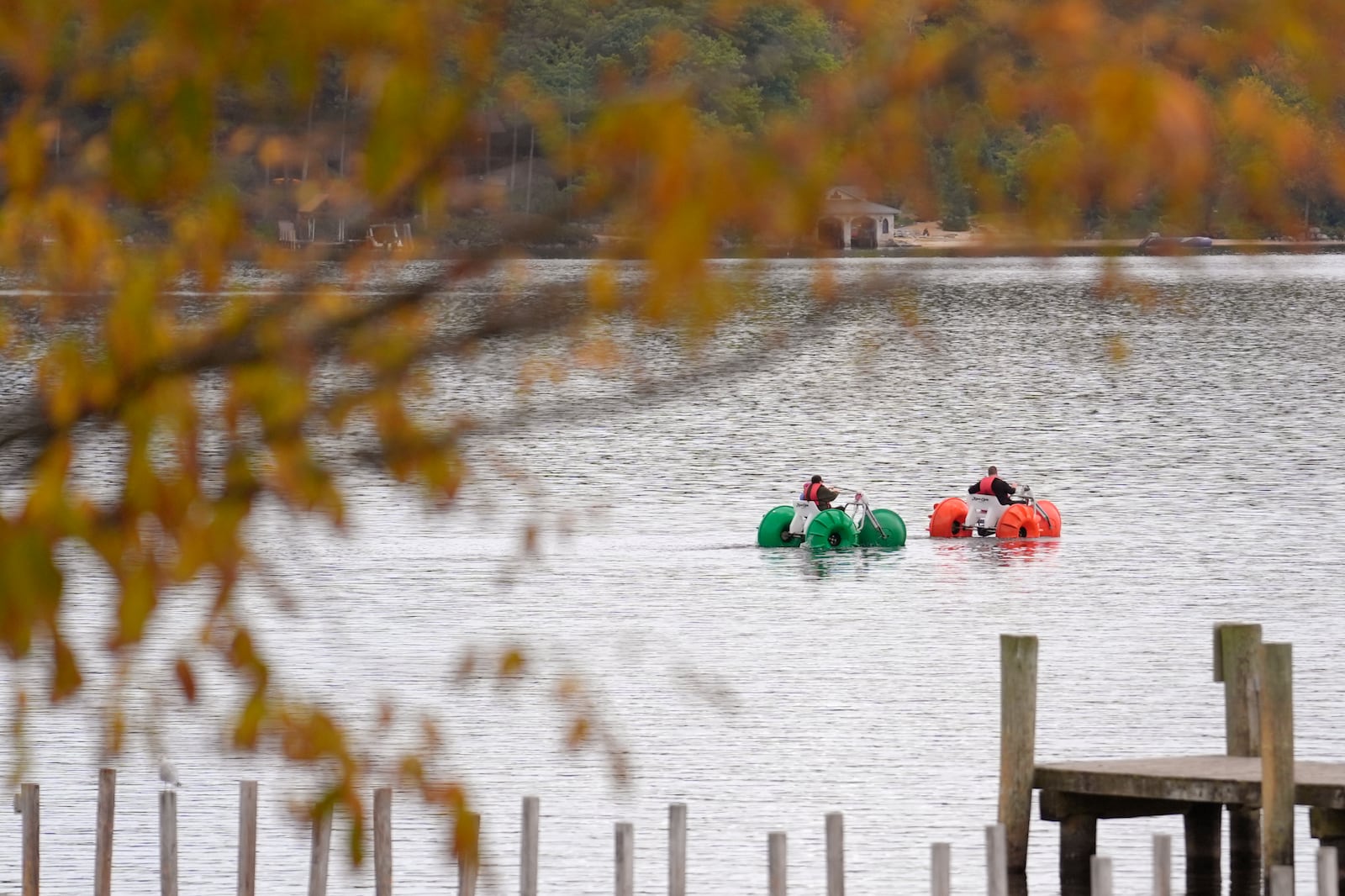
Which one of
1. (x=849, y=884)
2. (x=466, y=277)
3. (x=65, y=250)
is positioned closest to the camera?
(x=466, y=277)

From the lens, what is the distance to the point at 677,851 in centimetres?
1691

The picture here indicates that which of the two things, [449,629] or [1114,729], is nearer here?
[1114,729]

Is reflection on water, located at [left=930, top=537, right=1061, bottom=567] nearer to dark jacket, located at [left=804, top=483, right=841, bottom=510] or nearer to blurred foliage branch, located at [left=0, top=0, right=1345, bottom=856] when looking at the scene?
dark jacket, located at [left=804, top=483, right=841, bottom=510]

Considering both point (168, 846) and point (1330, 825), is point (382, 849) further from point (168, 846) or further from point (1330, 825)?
point (1330, 825)

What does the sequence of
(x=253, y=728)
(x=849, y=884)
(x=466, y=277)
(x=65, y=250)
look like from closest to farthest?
(x=466, y=277), (x=253, y=728), (x=65, y=250), (x=849, y=884)

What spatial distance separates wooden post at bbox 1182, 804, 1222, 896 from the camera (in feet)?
79.7

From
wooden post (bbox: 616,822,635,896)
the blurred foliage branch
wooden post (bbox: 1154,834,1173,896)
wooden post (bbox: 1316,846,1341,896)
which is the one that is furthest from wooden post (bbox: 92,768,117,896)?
the blurred foliage branch

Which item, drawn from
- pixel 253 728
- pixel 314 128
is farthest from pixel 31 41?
pixel 253 728

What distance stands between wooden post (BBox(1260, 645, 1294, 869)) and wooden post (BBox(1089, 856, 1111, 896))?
4873mm

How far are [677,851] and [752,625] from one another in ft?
116

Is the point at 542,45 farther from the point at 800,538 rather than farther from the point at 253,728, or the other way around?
the point at 800,538

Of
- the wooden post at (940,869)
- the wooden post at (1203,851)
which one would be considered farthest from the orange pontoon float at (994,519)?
the wooden post at (940,869)

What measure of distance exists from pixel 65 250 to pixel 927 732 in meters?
32.4

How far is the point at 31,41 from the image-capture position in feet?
19.0
